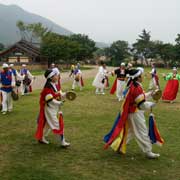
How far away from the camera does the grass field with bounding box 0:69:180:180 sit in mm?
5809

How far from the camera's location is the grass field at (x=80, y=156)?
5.81 meters

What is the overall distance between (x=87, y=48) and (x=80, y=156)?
71.4 meters

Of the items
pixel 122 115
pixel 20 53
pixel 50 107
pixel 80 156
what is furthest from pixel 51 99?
pixel 20 53

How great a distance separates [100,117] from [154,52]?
74.9 m

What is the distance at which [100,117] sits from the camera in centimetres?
1103

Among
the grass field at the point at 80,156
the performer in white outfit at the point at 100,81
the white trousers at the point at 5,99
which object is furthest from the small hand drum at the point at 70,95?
the performer in white outfit at the point at 100,81

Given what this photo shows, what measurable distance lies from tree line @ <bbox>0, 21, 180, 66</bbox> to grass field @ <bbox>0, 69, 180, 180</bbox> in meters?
46.3

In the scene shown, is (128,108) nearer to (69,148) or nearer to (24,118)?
(69,148)

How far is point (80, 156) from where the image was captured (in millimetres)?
6812

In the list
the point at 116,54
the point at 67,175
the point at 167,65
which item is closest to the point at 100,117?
the point at 67,175

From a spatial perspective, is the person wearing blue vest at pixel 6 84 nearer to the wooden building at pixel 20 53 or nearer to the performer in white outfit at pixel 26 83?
the performer in white outfit at pixel 26 83

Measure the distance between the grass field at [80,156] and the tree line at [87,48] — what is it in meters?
46.3

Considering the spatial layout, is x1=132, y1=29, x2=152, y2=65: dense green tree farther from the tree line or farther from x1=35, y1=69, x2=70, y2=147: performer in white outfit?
x1=35, y1=69, x2=70, y2=147: performer in white outfit

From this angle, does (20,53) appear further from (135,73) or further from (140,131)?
(140,131)
